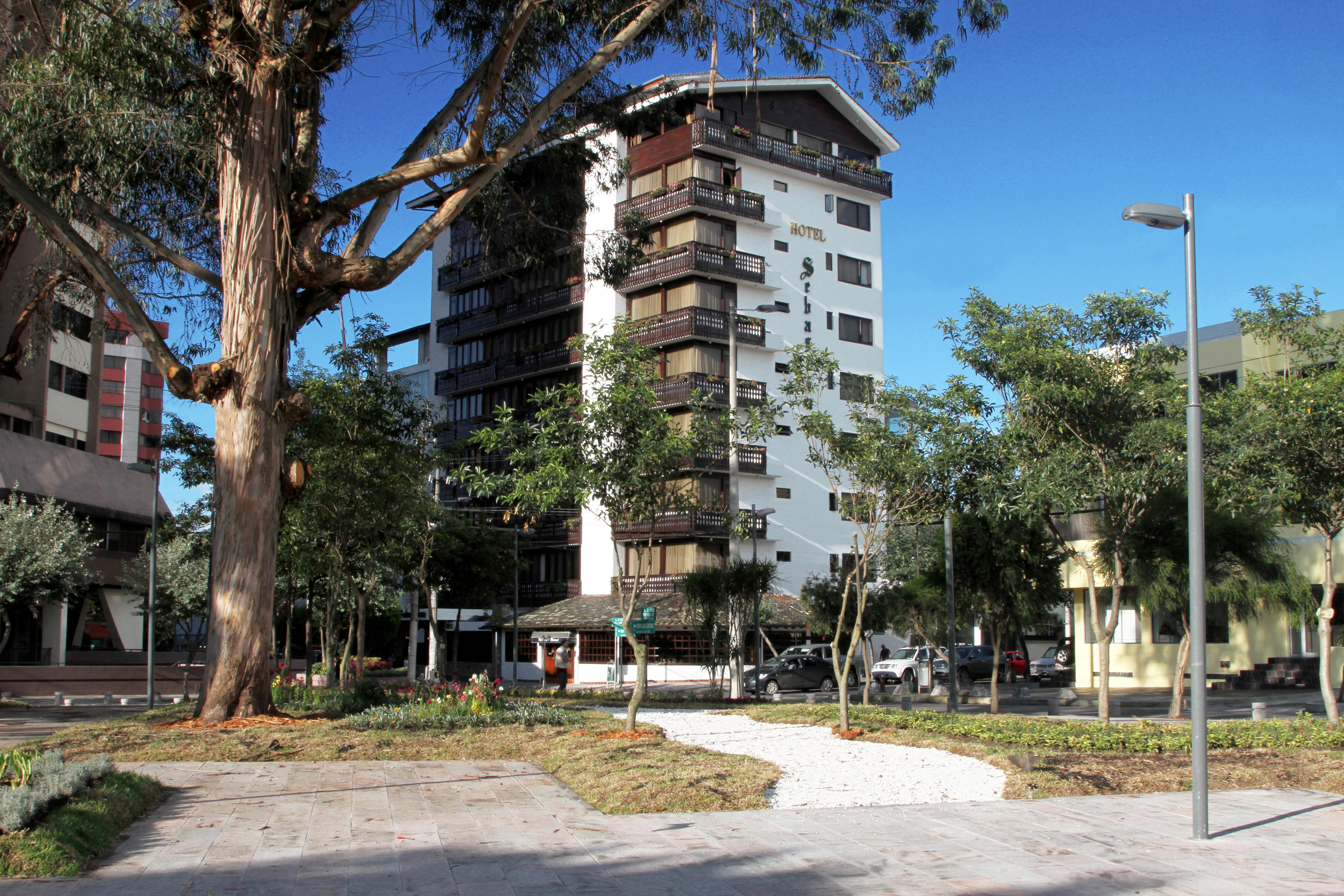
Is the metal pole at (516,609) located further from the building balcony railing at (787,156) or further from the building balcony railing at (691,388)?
the building balcony railing at (787,156)

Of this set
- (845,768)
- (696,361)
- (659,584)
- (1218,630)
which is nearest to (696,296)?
(696,361)

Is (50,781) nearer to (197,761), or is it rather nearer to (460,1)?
(197,761)

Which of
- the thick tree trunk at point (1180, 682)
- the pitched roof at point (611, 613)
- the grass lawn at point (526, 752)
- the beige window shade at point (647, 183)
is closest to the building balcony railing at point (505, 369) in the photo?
the beige window shade at point (647, 183)

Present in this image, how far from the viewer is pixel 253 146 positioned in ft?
56.0

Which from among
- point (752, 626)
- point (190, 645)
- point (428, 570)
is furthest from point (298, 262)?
point (428, 570)

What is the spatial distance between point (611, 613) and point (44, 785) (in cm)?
4140

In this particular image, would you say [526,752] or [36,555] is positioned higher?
[36,555]

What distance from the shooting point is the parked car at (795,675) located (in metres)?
38.9

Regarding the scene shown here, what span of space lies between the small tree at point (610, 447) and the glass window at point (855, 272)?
40.2 meters

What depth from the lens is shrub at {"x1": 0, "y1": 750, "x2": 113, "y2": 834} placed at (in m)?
7.84

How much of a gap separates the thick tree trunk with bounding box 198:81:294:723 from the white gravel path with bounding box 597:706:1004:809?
6.49m

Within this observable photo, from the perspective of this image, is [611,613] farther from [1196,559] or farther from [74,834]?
[74,834]

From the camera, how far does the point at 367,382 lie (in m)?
25.9

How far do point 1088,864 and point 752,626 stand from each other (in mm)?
32025
